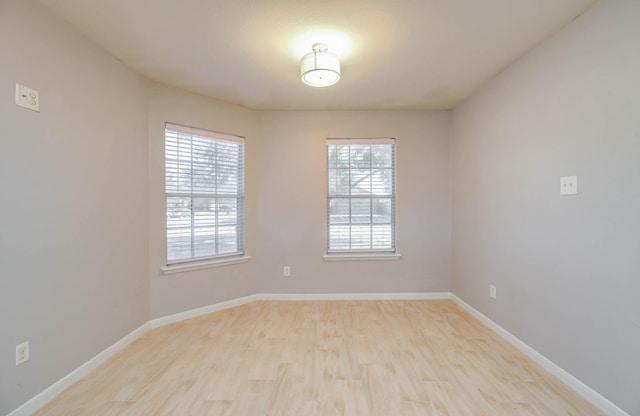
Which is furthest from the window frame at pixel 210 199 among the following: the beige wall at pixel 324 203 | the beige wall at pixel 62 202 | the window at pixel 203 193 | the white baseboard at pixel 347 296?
the white baseboard at pixel 347 296

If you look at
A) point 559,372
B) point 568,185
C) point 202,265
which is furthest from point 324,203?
point 559,372

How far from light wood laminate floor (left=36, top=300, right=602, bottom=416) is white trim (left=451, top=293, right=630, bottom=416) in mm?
46

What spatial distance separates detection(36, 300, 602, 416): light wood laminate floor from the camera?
1691 millimetres

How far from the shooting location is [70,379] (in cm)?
192

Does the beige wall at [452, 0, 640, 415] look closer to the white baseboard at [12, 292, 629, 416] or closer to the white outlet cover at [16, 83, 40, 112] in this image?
the white baseboard at [12, 292, 629, 416]

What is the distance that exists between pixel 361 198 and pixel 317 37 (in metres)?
2.07

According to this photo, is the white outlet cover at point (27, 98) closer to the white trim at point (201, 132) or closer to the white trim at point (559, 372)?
the white trim at point (201, 132)

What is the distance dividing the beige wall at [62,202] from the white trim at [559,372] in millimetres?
3423

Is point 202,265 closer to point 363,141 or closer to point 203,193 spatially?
point 203,193

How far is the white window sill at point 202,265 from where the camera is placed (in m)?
2.92

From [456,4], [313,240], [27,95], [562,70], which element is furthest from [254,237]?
[562,70]

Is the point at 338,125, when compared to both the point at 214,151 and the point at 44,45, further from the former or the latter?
the point at 44,45

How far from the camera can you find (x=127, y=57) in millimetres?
2355

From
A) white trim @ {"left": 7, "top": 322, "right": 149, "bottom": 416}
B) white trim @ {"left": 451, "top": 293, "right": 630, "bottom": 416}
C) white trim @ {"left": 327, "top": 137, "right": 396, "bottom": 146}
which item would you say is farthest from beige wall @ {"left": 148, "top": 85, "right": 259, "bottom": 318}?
white trim @ {"left": 451, "top": 293, "right": 630, "bottom": 416}
